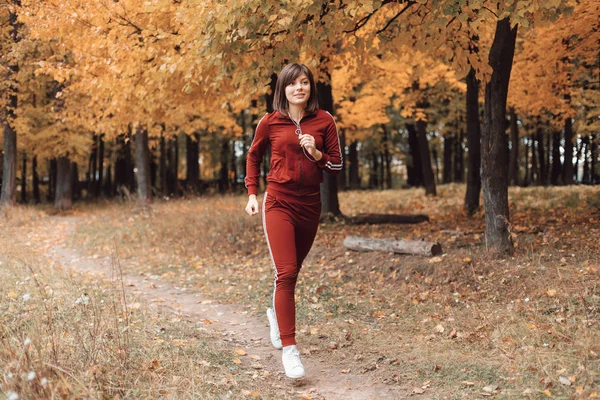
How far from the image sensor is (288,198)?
13.3 feet

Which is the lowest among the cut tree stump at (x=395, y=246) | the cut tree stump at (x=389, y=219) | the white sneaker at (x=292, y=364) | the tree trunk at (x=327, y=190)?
the white sneaker at (x=292, y=364)

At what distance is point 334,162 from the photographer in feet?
13.8

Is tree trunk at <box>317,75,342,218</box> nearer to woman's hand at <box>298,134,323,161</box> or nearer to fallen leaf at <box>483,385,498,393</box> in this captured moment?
woman's hand at <box>298,134,323,161</box>

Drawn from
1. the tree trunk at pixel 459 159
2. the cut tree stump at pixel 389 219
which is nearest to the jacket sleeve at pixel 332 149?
the cut tree stump at pixel 389 219

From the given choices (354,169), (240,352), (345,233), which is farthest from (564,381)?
(354,169)

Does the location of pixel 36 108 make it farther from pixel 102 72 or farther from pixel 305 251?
pixel 305 251

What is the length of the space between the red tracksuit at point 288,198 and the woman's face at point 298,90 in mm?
153

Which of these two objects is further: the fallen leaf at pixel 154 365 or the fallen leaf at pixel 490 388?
the fallen leaf at pixel 154 365

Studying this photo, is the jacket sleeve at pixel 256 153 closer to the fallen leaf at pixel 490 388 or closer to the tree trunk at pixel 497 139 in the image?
the fallen leaf at pixel 490 388

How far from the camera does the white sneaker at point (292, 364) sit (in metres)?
4.02

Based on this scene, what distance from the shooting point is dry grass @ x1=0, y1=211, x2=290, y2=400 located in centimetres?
316

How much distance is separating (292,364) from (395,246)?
13.2 feet

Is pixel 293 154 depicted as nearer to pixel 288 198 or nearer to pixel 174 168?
pixel 288 198

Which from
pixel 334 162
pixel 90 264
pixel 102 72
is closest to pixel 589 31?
pixel 334 162
